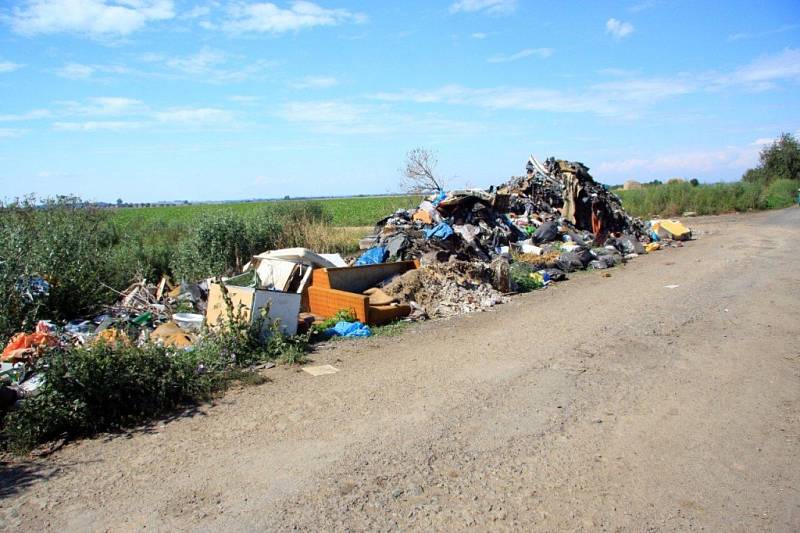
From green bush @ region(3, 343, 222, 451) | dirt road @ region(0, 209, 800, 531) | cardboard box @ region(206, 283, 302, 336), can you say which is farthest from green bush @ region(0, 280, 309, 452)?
cardboard box @ region(206, 283, 302, 336)

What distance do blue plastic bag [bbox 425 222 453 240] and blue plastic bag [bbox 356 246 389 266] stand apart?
4.53 feet

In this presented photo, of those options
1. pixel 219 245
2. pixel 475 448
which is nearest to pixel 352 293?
pixel 219 245

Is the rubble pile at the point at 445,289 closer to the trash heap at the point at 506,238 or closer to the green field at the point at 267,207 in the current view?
the trash heap at the point at 506,238

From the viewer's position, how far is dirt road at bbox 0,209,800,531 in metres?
3.52

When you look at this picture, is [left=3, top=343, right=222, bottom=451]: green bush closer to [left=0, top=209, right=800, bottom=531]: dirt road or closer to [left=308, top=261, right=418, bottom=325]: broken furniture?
[left=0, top=209, right=800, bottom=531]: dirt road

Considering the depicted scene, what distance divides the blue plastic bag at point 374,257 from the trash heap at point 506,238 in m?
0.02

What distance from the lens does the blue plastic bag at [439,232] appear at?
13.2 metres

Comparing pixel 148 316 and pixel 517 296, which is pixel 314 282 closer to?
pixel 148 316

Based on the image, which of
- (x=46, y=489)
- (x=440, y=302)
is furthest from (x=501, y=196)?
(x=46, y=489)

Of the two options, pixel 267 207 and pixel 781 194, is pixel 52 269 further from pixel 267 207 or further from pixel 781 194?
pixel 781 194

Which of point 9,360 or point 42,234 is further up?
point 42,234

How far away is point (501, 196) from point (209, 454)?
15232 mm

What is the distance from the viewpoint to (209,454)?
4340 millimetres

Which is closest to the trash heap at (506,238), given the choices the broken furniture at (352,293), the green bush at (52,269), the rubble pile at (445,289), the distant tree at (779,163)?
the rubble pile at (445,289)
